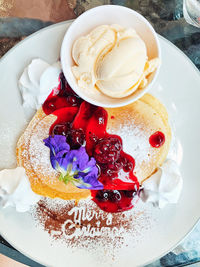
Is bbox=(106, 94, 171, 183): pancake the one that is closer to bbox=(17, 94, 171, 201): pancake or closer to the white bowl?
bbox=(17, 94, 171, 201): pancake

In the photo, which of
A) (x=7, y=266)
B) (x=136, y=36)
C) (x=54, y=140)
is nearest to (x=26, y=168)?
(x=54, y=140)

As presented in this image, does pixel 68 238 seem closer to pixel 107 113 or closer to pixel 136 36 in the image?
pixel 107 113

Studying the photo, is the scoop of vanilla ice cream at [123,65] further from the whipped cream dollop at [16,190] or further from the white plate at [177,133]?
the whipped cream dollop at [16,190]

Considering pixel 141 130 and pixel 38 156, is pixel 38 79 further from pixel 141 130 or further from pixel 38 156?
pixel 141 130

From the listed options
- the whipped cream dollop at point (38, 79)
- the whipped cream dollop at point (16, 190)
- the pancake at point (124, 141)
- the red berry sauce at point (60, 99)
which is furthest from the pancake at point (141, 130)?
the whipped cream dollop at point (16, 190)

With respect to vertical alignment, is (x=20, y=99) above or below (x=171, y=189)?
above
